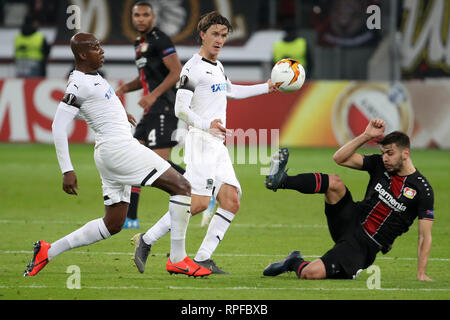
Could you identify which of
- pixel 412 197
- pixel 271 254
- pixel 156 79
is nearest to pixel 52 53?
A: pixel 156 79

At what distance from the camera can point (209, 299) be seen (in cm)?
657

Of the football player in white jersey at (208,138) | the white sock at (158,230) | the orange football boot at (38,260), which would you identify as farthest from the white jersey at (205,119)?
the orange football boot at (38,260)

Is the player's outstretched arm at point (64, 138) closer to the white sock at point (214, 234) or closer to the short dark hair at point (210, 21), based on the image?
the white sock at point (214, 234)

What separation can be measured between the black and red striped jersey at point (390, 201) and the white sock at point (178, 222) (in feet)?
4.99

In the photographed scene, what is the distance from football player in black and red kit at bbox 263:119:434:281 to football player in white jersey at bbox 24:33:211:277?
2.60 feet

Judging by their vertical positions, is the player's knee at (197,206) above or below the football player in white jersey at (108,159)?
below

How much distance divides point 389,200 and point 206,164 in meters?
1.64

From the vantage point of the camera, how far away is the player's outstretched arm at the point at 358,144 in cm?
745

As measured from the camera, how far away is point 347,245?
768cm

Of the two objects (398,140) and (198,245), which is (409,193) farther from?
(198,245)

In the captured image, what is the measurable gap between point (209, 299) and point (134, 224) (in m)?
4.29

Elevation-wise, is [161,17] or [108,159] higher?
[108,159]

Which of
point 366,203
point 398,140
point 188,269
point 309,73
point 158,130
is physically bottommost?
point 309,73

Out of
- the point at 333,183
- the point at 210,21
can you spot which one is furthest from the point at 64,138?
the point at 333,183
